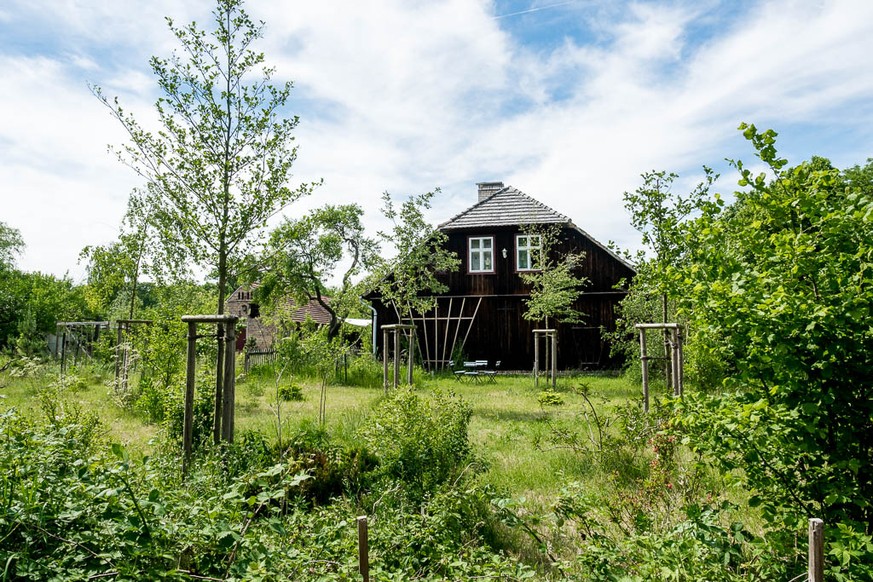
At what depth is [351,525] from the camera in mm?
4094

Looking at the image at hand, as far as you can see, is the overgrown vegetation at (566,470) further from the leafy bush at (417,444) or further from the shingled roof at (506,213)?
the shingled roof at (506,213)

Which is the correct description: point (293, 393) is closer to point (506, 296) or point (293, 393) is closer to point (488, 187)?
point (506, 296)

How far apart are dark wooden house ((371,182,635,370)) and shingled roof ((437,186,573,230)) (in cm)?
4

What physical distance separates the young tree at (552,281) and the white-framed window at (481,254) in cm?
162

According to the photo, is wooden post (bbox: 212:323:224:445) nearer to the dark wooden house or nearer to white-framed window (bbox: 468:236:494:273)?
the dark wooden house

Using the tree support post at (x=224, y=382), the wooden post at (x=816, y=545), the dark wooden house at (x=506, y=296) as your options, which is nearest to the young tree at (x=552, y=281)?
the dark wooden house at (x=506, y=296)

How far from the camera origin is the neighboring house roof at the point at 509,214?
2109 cm

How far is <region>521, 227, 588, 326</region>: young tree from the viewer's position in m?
16.6

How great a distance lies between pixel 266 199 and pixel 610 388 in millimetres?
10710

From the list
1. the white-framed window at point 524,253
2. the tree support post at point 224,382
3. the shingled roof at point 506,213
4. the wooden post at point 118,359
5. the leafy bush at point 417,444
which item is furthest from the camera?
the shingled roof at point 506,213

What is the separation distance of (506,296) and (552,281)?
4456 millimetres

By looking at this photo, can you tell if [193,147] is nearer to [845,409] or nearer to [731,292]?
[731,292]

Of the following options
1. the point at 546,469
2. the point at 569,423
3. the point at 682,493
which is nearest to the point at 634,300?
the point at 569,423

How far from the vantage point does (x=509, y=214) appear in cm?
2192
